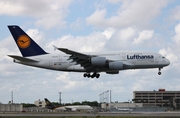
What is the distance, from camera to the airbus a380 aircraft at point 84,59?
71.3 meters

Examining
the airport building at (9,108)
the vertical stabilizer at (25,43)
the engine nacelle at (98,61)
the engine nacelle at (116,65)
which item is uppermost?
the vertical stabilizer at (25,43)

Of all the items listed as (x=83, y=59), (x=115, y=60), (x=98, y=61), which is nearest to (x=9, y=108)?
(x=83, y=59)

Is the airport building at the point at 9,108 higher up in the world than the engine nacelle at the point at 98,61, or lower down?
lower down

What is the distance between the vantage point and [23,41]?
79125mm

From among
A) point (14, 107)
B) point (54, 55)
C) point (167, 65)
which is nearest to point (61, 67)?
point (54, 55)

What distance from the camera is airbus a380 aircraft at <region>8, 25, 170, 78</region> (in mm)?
71312

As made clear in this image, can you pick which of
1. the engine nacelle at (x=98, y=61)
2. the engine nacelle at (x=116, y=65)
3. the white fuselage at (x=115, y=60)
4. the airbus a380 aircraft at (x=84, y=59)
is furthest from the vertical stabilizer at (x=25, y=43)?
the engine nacelle at (x=116, y=65)

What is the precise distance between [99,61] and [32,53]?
14367mm

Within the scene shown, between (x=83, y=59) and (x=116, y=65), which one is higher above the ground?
(x=83, y=59)

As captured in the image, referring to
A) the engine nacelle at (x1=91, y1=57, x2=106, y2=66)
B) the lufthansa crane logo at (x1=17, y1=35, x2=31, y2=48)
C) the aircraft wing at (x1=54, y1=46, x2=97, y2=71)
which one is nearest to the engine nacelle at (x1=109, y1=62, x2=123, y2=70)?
the engine nacelle at (x1=91, y1=57, x2=106, y2=66)

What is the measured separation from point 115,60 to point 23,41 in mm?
19506

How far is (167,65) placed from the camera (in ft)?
239

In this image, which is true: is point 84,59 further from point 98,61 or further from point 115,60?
point 115,60

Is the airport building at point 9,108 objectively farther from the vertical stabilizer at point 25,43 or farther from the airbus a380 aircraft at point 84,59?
the airbus a380 aircraft at point 84,59
